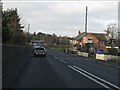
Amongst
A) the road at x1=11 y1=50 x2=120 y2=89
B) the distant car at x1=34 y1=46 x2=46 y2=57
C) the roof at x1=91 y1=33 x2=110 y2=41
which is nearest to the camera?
the road at x1=11 y1=50 x2=120 y2=89

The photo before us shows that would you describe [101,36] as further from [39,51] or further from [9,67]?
[9,67]

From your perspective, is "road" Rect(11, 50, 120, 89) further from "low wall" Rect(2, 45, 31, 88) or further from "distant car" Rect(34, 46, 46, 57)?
"distant car" Rect(34, 46, 46, 57)

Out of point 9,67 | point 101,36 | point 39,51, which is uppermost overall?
point 101,36

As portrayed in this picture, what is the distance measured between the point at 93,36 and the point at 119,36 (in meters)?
22.4

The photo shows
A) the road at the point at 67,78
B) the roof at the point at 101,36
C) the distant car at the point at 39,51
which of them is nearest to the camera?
the road at the point at 67,78

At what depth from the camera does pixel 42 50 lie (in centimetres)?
6241

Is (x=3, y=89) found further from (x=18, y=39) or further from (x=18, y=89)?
(x=18, y=39)

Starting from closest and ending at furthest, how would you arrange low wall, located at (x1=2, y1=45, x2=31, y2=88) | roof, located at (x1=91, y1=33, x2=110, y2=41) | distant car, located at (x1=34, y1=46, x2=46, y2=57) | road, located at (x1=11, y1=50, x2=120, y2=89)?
road, located at (x1=11, y1=50, x2=120, y2=89)
low wall, located at (x1=2, y1=45, x2=31, y2=88)
distant car, located at (x1=34, y1=46, x2=46, y2=57)
roof, located at (x1=91, y1=33, x2=110, y2=41)

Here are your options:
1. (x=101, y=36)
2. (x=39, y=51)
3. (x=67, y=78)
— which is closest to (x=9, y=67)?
(x=67, y=78)

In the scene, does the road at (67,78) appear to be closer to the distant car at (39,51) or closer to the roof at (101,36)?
the distant car at (39,51)

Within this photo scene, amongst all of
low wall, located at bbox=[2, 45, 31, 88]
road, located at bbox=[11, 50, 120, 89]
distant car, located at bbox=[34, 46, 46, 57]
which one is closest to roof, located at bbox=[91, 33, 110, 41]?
distant car, located at bbox=[34, 46, 46, 57]

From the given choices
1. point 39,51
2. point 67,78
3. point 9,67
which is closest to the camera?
point 67,78

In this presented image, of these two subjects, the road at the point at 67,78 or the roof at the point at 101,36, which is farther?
the roof at the point at 101,36

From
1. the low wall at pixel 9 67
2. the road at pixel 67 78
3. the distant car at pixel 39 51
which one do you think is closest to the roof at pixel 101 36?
the distant car at pixel 39 51
